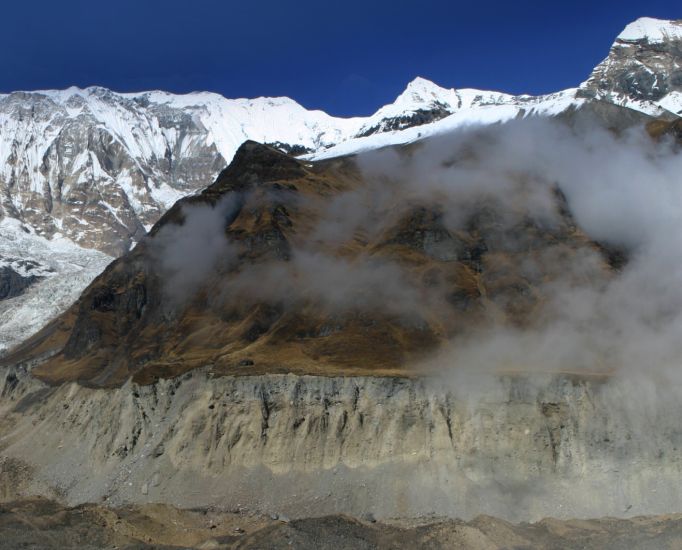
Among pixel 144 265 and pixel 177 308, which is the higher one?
pixel 144 265

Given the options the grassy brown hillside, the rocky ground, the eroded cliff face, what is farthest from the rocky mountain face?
the rocky ground

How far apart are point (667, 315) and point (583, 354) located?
15.3 metres

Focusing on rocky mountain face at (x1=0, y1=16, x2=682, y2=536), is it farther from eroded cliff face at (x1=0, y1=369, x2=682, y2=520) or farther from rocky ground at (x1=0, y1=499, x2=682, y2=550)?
rocky ground at (x1=0, y1=499, x2=682, y2=550)

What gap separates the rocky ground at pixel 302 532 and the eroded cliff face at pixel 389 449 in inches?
151

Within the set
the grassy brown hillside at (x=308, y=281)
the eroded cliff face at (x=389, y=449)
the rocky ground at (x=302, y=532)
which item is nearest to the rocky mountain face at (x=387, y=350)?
the eroded cliff face at (x=389, y=449)

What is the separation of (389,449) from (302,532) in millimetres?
18171

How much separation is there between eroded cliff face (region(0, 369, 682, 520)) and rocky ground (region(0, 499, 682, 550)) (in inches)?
151

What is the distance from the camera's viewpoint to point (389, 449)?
80.6 metres

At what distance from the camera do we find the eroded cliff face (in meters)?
74.0

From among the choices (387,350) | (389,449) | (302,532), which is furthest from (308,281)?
(302,532)

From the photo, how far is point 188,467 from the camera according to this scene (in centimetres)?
8594

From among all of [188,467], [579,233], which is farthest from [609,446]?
[579,233]

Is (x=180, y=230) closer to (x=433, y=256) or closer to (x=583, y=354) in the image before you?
Answer: (x=433, y=256)

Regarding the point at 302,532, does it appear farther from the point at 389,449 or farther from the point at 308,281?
the point at 308,281
